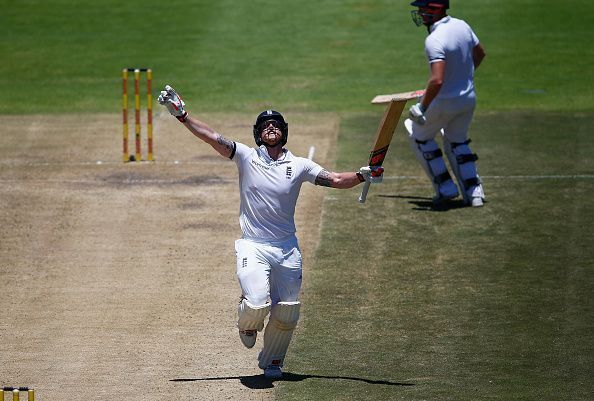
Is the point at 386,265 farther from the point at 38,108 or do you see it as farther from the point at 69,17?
the point at 69,17

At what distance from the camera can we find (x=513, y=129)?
69.5ft

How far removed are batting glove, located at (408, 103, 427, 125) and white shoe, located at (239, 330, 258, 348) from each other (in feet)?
19.7

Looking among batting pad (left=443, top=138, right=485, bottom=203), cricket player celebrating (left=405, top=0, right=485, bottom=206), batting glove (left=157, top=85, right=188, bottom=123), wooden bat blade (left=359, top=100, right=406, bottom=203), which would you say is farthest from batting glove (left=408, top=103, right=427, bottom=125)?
batting glove (left=157, top=85, right=188, bottom=123)

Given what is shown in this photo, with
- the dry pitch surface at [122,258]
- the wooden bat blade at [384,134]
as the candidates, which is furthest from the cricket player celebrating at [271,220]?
the dry pitch surface at [122,258]

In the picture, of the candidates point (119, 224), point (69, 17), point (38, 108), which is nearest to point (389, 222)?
point (119, 224)

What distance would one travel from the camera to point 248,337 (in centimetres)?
1154

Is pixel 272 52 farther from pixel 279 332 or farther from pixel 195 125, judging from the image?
pixel 279 332

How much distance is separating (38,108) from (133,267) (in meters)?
8.87

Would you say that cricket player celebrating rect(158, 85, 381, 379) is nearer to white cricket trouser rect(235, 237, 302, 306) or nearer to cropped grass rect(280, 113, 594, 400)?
white cricket trouser rect(235, 237, 302, 306)

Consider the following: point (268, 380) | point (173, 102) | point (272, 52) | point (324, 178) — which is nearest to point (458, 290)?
point (324, 178)

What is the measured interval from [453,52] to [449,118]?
905mm

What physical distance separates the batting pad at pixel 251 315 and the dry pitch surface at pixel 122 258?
489 mm

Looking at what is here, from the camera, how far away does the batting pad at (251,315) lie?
11.2m

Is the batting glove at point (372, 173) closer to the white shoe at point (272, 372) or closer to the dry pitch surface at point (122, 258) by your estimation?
the white shoe at point (272, 372)
